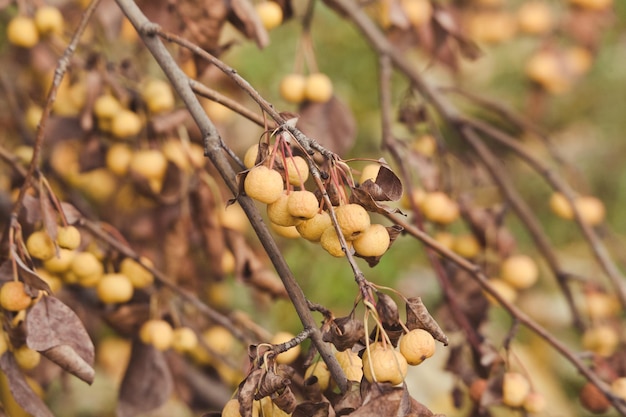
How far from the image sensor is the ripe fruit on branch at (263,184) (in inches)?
26.1

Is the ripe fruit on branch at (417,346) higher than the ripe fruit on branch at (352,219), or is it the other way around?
the ripe fruit on branch at (352,219)

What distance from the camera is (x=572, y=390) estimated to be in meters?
2.27

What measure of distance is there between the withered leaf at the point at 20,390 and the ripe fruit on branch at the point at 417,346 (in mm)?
405

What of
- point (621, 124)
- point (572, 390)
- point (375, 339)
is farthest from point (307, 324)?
point (621, 124)

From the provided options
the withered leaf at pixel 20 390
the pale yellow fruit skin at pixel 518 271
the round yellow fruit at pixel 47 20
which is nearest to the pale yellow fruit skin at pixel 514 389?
the pale yellow fruit skin at pixel 518 271

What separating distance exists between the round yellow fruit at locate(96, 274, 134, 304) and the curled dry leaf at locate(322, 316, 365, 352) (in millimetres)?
477

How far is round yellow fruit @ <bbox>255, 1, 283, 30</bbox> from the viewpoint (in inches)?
44.8

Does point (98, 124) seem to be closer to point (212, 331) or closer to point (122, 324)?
point (122, 324)

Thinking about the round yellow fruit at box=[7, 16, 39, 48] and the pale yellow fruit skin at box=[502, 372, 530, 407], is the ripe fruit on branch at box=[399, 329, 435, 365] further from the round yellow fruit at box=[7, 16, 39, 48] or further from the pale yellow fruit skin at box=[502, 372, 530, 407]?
the round yellow fruit at box=[7, 16, 39, 48]

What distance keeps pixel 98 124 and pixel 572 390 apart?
1650 mm

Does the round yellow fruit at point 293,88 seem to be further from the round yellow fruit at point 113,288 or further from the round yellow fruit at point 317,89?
the round yellow fruit at point 113,288

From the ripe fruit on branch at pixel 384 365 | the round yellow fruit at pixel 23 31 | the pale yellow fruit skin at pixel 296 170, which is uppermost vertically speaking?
the round yellow fruit at pixel 23 31

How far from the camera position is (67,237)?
2.85ft

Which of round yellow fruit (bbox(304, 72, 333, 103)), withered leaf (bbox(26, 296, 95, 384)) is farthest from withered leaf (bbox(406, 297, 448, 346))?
round yellow fruit (bbox(304, 72, 333, 103))
